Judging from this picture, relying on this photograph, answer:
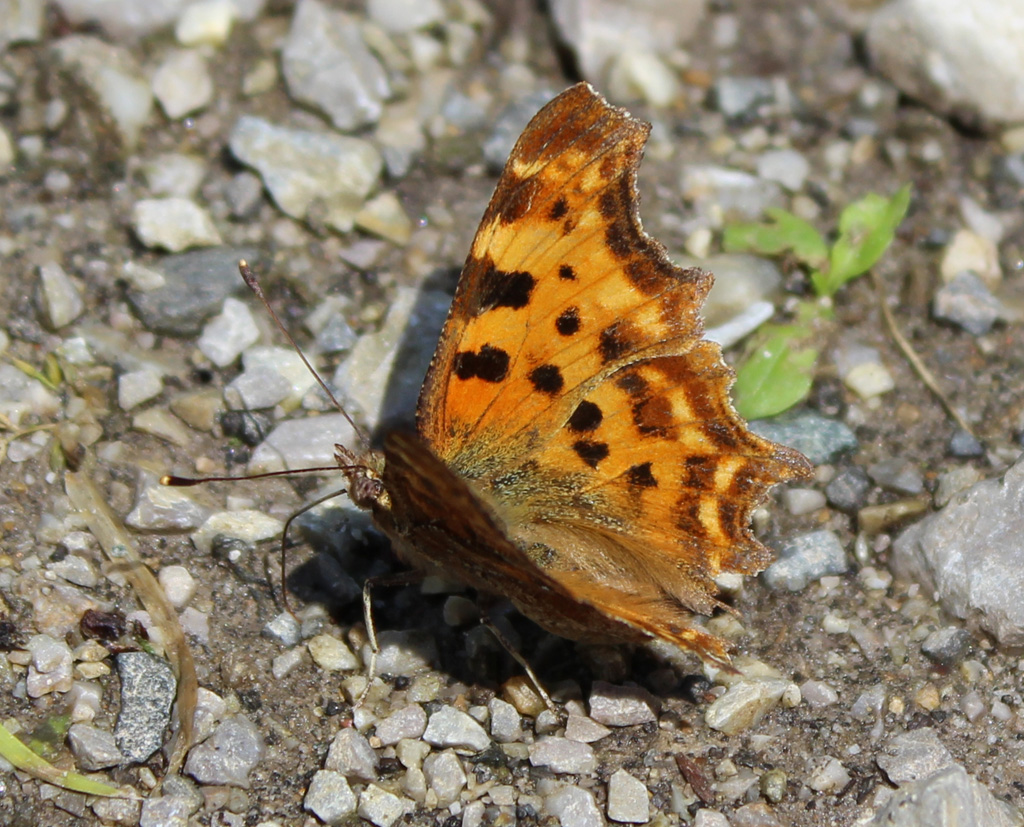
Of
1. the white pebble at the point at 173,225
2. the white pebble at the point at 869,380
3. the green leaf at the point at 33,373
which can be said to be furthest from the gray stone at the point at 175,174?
the white pebble at the point at 869,380

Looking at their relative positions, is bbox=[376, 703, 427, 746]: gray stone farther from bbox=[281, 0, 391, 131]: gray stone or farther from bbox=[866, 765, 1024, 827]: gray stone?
bbox=[281, 0, 391, 131]: gray stone

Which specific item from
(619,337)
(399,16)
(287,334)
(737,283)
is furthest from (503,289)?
(399,16)

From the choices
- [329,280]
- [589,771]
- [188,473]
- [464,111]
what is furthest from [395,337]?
[589,771]

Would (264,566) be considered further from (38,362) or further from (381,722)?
(38,362)

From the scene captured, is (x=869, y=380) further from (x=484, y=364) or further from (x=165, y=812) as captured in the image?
(x=165, y=812)

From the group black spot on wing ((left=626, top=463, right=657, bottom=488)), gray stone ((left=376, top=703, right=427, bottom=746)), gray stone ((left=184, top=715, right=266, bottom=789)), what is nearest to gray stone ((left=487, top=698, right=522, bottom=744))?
gray stone ((left=376, top=703, right=427, bottom=746))

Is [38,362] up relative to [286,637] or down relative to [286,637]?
up

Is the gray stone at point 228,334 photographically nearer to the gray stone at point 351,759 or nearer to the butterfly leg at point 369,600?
the butterfly leg at point 369,600
